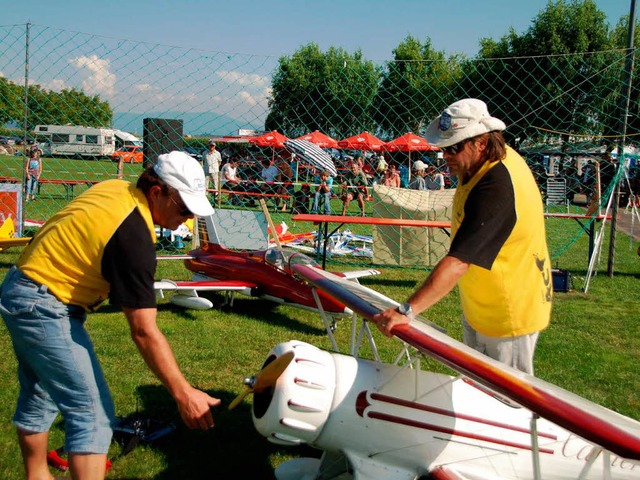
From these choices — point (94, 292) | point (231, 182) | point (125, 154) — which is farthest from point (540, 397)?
point (125, 154)

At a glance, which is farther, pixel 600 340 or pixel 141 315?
pixel 600 340

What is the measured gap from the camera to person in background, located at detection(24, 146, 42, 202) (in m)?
16.9

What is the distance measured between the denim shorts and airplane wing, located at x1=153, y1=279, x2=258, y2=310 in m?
4.20

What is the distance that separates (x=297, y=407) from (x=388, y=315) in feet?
2.06

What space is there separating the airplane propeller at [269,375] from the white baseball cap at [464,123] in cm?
119

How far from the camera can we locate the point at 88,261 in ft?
7.90

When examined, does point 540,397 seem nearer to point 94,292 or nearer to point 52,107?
point 94,292

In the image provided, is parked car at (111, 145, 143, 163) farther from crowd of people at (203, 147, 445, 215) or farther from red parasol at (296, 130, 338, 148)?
red parasol at (296, 130, 338, 148)

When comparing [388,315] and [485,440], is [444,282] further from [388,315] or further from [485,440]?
→ [485,440]

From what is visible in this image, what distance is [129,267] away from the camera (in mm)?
2299

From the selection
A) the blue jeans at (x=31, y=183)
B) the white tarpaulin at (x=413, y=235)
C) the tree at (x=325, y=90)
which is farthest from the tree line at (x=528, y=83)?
the blue jeans at (x=31, y=183)

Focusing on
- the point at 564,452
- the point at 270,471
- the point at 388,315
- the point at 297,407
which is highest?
the point at 388,315

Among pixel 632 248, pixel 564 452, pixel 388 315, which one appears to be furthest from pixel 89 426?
pixel 632 248

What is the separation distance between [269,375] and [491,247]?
1.16 metres
